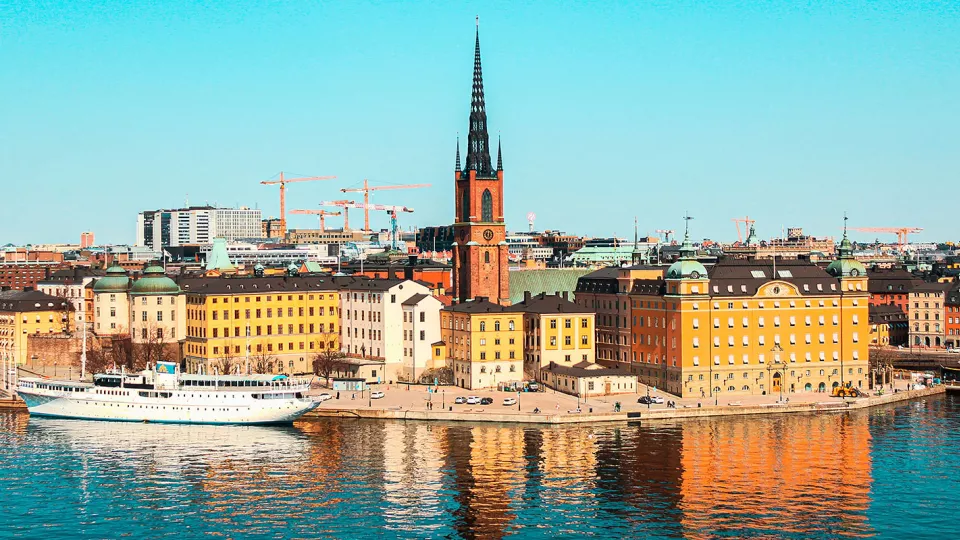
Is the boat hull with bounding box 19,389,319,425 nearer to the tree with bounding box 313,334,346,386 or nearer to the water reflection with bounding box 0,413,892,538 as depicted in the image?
the water reflection with bounding box 0,413,892,538

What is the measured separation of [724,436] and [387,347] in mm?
39075

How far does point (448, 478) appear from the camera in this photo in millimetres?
89062

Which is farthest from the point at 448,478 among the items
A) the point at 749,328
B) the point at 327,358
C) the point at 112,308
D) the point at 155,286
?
the point at 112,308

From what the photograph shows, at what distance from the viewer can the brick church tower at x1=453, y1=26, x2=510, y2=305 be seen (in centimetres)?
14188

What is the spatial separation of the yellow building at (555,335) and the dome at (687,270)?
10952 millimetres

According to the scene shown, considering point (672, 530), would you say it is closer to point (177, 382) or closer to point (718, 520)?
point (718, 520)

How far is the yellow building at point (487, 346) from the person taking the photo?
126m

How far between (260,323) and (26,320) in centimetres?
2783

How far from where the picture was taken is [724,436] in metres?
105

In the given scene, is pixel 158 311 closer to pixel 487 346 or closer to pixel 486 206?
pixel 486 206

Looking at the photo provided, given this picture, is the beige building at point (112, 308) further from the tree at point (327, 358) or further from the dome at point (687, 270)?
the dome at point (687, 270)

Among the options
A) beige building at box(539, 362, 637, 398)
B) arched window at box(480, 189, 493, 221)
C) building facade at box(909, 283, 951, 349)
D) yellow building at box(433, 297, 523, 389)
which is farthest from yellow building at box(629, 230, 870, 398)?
building facade at box(909, 283, 951, 349)

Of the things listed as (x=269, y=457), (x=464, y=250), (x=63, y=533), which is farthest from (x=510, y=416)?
(x=63, y=533)

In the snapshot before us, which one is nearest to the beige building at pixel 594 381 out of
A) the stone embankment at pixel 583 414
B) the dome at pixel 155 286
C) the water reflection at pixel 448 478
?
the stone embankment at pixel 583 414
